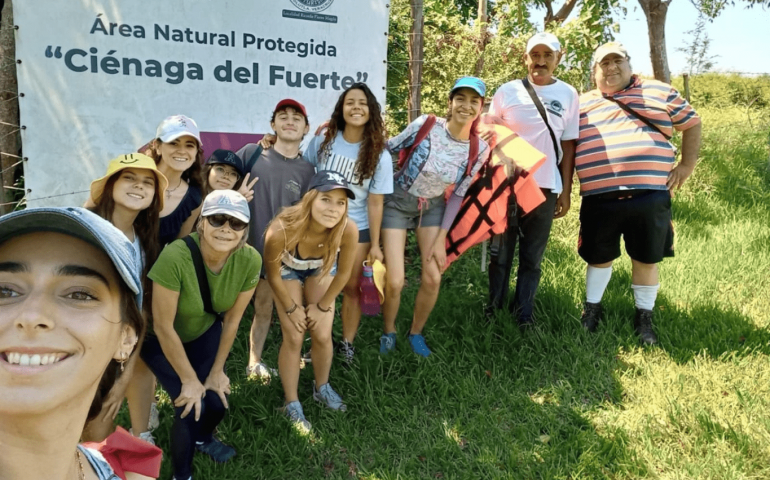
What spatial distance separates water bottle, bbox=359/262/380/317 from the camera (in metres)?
3.65

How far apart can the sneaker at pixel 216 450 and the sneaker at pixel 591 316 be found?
2.64 metres

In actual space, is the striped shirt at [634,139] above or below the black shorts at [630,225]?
above

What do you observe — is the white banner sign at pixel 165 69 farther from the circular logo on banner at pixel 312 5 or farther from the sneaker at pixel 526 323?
the sneaker at pixel 526 323

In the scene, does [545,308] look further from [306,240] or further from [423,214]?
[306,240]

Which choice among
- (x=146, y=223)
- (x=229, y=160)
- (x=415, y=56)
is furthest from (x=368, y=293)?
(x=415, y=56)

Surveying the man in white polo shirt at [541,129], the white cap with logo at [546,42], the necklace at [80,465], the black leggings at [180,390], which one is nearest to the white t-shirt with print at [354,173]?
the man in white polo shirt at [541,129]

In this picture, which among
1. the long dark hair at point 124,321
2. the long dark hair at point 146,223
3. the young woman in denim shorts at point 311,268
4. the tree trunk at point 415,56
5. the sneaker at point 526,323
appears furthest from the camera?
the tree trunk at point 415,56

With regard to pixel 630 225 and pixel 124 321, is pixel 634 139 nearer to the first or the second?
pixel 630 225

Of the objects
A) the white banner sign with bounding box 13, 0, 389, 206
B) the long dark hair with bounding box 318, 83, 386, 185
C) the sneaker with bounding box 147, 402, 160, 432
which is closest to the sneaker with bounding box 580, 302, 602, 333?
the long dark hair with bounding box 318, 83, 386, 185

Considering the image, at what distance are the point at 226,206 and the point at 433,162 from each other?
1.45m

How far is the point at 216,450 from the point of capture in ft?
9.70

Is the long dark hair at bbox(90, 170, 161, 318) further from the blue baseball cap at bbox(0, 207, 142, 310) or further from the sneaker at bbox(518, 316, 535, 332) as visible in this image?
the sneaker at bbox(518, 316, 535, 332)

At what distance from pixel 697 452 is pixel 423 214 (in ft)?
6.79

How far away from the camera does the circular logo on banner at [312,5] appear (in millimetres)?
4391
